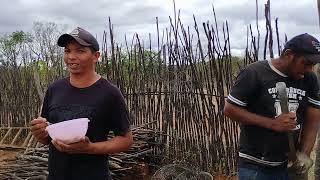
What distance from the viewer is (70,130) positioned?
178 centimetres

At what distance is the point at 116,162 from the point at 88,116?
10.4ft

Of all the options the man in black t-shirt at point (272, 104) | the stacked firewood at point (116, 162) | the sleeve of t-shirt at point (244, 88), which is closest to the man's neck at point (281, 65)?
the man in black t-shirt at point (272, 104)

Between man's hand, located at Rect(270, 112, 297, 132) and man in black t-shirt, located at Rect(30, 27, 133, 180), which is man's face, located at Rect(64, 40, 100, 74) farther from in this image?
man's hand, located at Rect(270, 112, 297, 132)

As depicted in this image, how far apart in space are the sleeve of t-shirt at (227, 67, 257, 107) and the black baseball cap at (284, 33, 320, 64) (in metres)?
0.22

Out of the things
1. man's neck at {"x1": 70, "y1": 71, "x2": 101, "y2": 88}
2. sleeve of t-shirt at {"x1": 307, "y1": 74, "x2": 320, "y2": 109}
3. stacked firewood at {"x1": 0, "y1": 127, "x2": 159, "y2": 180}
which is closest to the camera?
man's neck at {"x1": 70, "y1": 71, "x2": 101, "y2": 88}

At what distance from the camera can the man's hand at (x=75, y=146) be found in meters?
1.80

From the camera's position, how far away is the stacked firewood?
458 cm

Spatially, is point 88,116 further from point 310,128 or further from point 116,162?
point 116,162

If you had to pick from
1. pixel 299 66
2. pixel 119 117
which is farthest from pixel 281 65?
pixel 119 117

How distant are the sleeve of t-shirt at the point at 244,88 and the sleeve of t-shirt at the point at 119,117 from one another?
56cm

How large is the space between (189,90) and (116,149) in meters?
3.30

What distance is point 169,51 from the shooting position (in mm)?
5285

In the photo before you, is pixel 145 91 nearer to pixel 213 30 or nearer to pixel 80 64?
pixel 213 30

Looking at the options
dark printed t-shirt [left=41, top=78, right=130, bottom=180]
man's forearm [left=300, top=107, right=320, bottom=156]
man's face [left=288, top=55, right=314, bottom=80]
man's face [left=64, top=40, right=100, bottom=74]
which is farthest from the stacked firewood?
man's face [left=288, top=55, right=314, bottom=80]
